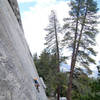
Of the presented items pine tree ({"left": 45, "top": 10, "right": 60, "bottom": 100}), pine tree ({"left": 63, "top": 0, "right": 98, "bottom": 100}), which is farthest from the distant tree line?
pine tree ({"left": 45, "top": 10, "right": 60, "bottom": 100})

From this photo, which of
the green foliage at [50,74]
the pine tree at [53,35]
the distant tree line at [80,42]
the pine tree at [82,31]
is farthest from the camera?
the pine tree at [53,35]

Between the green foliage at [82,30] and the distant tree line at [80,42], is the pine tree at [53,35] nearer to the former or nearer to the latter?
the distant tree line at [80,42]

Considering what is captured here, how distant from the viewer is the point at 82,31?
41.9 feet

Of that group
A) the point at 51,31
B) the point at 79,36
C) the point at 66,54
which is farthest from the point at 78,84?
the point at 51,31

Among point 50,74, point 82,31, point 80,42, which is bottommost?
point 50,74

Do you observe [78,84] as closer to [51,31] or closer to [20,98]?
[51,31]

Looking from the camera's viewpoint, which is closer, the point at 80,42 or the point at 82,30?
the point at 80,42

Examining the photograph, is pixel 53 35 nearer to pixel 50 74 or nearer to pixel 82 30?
pixel 82 30

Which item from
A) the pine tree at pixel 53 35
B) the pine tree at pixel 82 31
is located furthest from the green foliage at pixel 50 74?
the pine tree at pixel 82 31

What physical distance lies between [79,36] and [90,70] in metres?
3.34

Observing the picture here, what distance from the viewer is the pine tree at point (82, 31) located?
41.0ft

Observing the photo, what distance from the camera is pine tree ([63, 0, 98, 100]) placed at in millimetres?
12492

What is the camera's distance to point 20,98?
189cm

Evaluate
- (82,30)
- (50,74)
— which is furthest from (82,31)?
(50,74)
